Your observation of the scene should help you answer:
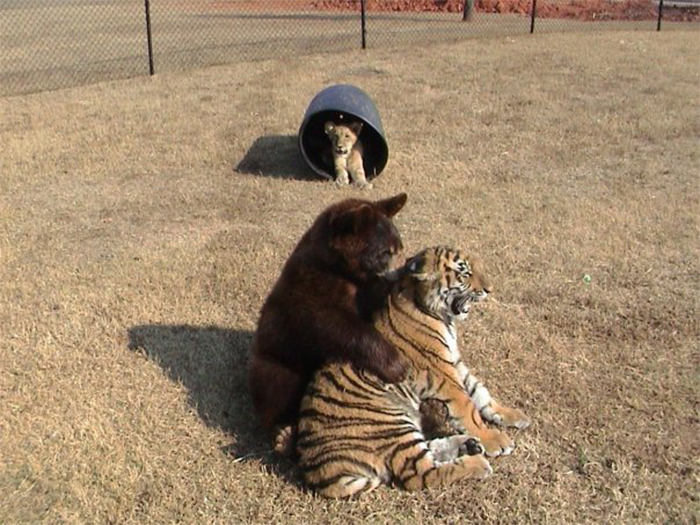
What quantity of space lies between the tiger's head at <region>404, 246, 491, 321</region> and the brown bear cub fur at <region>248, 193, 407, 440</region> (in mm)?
161

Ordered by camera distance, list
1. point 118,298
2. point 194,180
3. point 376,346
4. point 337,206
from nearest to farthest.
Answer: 1. point 376,346
2. point 337,206
3. point 118,298
4. point 194,180

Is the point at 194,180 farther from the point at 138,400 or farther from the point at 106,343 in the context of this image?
the point at 138,400

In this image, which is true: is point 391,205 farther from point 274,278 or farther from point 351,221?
point 274,278

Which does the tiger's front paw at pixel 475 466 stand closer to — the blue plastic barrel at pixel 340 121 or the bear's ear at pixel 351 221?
the bear's ear at pixel 351 221

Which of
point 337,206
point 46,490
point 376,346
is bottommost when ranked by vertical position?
point 46,490

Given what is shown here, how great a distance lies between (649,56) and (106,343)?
13.3 meters


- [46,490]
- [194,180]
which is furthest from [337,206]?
[194,180]

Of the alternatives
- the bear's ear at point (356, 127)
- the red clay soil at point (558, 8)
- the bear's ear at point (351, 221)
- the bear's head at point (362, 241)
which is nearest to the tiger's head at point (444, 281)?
the bear's head at point (362, 241)

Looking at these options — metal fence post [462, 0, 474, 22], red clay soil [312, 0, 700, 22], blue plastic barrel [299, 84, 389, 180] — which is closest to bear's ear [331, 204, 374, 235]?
blue plastic barrel [299, 84, 389, 180]

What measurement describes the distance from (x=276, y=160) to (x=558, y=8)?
20.6m

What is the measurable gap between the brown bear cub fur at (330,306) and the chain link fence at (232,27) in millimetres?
11630

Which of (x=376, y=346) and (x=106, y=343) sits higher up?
(x=376, y=346)

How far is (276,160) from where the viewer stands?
9.44 m

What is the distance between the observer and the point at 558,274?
20.5ft
